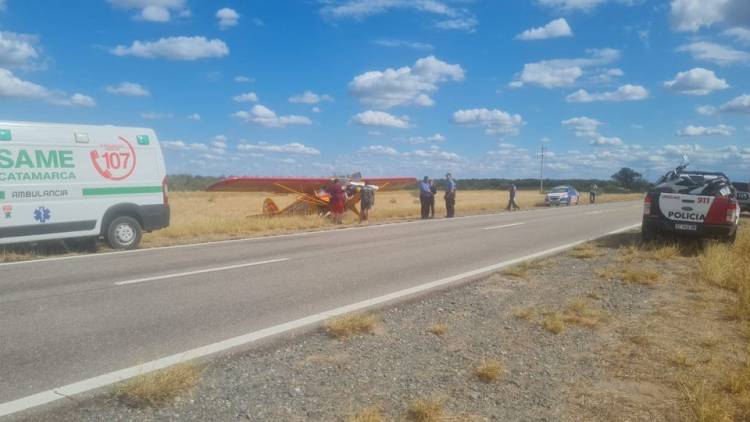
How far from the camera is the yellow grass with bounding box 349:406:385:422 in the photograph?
10.7ft

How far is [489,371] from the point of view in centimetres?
408

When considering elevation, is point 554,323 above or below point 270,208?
below

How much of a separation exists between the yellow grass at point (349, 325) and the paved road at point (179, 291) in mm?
650

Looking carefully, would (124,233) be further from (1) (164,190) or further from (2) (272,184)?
(2) (272,184)

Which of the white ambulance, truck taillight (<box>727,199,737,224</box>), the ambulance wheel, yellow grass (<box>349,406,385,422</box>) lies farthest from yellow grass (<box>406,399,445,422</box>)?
truck taillight (<box>727,199,737,224</box>)

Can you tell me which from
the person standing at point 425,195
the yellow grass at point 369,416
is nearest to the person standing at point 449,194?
the person standing at point 425,195

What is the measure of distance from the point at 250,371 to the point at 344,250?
23.6 ft

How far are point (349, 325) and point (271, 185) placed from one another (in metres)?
17.0

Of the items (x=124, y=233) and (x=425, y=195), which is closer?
(x=124, y=233)

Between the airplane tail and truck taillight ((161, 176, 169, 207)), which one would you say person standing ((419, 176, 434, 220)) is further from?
truck taillight ((161, 176, 169, 207))

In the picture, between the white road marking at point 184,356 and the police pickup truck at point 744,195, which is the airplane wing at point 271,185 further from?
the police pickup truck at point 744,195

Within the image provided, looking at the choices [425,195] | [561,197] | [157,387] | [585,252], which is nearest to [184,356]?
[157,387]

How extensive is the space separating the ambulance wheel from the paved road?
2.59 ft

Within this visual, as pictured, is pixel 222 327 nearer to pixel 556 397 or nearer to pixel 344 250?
pixel 556 397
